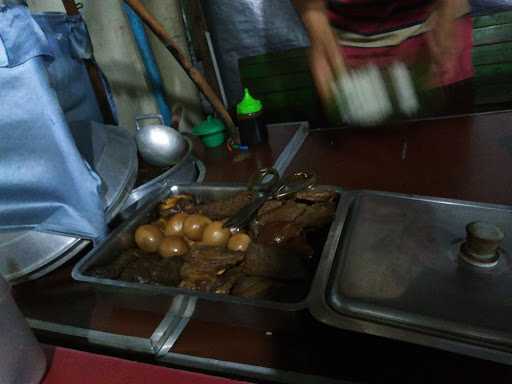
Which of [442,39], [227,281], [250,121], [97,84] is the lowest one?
[227,281]

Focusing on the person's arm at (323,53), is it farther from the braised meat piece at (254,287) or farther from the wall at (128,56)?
the wall at (128,56)

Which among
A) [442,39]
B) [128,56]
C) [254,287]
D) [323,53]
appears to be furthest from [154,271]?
[128,56]

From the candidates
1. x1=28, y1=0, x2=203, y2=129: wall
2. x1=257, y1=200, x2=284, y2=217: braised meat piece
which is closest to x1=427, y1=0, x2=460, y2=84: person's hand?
x1=257, y1=200, x2=284, y2=217: braised meat piece

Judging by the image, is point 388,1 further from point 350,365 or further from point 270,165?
point 350,365

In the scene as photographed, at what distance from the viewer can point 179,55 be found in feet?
5.64

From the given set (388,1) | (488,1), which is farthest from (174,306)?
(488,1)

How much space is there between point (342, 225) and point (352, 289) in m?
0.23

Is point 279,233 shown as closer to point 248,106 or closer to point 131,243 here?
point 131,243

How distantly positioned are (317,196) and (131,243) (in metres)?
0.62

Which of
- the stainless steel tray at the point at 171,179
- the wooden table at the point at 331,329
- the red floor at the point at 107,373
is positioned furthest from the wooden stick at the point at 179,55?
the red floor at the point at 107,373

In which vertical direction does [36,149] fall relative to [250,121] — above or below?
above

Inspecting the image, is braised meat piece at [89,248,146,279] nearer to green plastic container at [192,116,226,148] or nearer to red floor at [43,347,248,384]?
red floor at [43,347,248,384]

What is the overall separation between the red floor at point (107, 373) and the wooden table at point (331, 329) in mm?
180

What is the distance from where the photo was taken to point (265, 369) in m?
0.72
